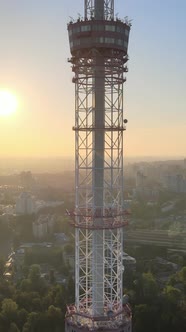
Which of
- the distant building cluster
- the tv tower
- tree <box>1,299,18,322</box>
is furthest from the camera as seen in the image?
the distant building cluster

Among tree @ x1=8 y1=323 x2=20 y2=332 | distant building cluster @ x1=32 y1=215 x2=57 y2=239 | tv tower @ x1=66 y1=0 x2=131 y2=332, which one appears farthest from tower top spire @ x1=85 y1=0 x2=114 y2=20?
distant building cluster @ x1=32 y1=215 x2=57 y2=239

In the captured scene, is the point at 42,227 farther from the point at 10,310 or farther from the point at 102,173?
the point at 102,173

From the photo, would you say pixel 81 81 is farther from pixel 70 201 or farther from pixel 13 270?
pixel 70 201

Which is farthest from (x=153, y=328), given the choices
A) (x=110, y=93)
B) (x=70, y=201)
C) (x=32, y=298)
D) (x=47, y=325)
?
(x=70, y=201)

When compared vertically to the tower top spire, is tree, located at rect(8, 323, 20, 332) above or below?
below

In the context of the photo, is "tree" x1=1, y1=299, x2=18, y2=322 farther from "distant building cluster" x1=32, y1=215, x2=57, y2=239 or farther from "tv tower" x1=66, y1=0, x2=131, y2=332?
"distant building cluster" x1=32, y1=215, x2=57, y2=239

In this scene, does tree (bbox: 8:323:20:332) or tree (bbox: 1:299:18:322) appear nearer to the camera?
tree (bbox: 8:323:20:332)

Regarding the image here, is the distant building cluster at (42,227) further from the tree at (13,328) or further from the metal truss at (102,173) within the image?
the metal truss at (102,173)

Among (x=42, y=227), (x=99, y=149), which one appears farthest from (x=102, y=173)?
(x=42, y=227)
